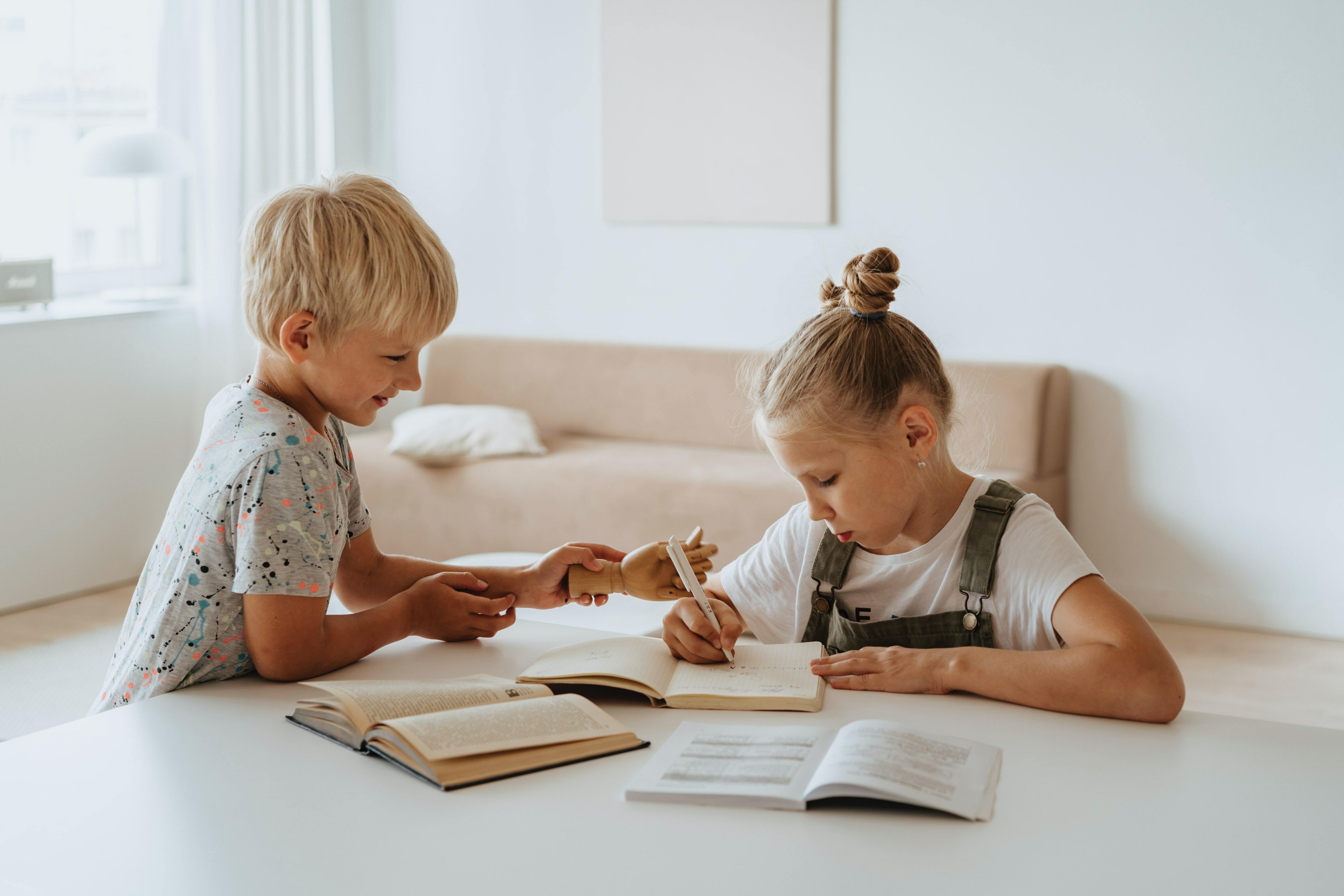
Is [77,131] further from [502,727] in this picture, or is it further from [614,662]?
[502,727]

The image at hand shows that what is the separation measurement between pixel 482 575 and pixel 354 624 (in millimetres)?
248

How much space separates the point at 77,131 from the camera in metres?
3.88

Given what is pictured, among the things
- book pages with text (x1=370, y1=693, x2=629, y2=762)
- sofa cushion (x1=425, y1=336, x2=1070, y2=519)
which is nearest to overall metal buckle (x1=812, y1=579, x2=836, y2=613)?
book pages with text (x1=370, y1=693, x2=629, y2=762)

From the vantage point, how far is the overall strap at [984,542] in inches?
53.1

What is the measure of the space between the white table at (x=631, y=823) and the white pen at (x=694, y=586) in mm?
173

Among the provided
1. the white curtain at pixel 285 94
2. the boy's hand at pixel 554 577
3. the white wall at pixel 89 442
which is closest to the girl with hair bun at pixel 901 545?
the boy's hand at pixel 554 577

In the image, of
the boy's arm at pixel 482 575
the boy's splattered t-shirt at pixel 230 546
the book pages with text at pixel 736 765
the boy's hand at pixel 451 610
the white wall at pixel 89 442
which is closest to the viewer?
the book pages with text at pixel 736 765

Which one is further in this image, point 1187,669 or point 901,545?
point 1187,669

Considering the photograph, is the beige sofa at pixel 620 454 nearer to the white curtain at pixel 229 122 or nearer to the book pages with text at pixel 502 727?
the white curtain at pixel 229 122

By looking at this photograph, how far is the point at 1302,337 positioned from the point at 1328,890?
8.60 ft

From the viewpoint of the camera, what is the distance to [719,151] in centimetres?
379

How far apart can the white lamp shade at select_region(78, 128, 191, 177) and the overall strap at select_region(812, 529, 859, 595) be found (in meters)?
2.93

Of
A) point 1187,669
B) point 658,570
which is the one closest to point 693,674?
point 658,570

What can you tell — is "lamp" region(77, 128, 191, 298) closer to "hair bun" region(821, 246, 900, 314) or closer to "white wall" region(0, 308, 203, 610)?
"white wall" region(0, 308, 203, 610)
